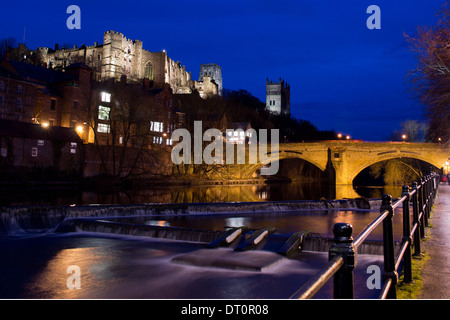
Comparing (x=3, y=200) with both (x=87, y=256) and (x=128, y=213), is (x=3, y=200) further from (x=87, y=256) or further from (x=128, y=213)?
(x=87, y=256)

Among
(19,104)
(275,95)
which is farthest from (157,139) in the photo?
(275,95)

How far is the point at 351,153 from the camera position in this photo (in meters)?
46.8

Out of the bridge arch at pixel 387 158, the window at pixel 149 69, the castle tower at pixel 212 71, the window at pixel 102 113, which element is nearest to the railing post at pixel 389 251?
the bridge arch at pixel 387 158

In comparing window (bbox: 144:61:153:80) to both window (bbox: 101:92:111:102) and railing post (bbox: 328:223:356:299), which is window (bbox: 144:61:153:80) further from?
railing post (bbox: 328:223:356:299)

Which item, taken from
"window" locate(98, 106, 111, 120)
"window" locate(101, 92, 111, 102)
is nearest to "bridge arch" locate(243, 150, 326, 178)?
"window" locate(98, 106, 111, 120)

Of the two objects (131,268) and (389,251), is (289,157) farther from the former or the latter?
(389,251)

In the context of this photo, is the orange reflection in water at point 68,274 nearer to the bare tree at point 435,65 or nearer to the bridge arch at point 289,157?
the bare tree at point 435,65

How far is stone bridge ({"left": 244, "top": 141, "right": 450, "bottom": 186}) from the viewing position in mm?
42188

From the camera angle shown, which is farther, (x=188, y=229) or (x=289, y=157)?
(x=289, y=157)

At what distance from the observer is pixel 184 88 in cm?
9562

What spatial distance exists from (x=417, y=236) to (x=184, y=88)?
3666 inches

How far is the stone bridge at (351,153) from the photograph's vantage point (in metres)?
42.2

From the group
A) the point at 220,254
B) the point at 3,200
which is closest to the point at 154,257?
the point at 220,254

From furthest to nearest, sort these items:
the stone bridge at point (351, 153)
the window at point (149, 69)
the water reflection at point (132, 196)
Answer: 1. the window at point (149, 69)
2. the stone bridge at point (351, 153)
3. the water reflection at point (132, 196)
